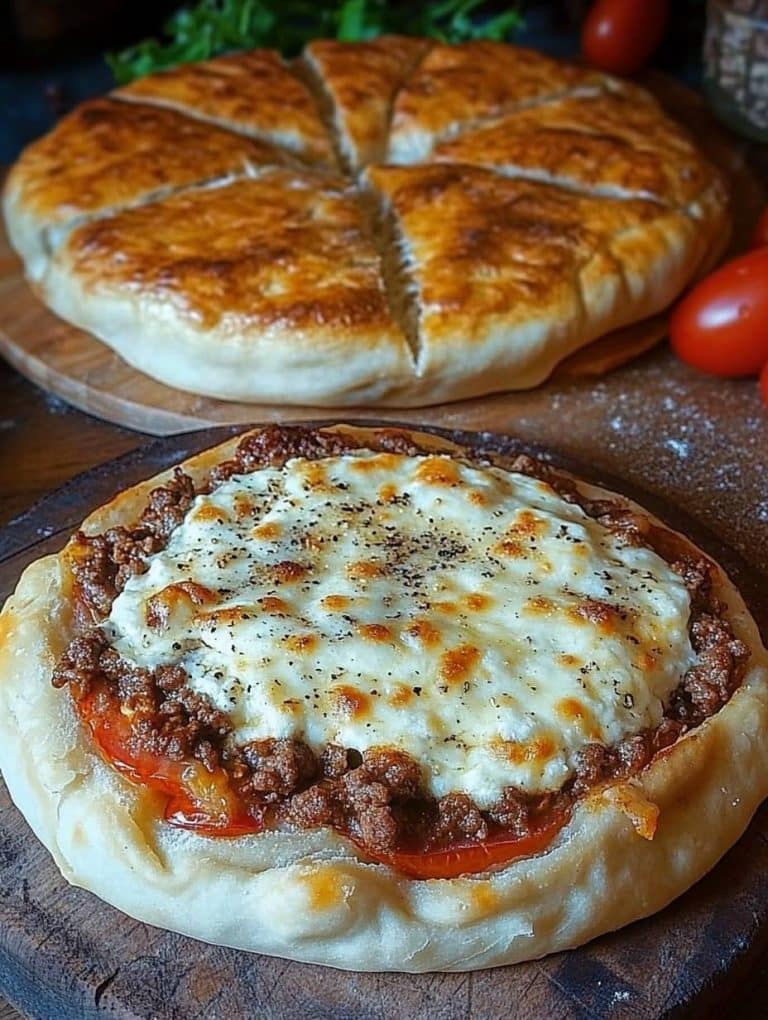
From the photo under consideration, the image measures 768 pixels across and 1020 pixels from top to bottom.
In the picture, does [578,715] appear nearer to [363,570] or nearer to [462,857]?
[462,857]

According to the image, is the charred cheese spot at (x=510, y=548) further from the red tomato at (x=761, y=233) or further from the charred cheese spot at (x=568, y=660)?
the red tomato at (x=761, y=233)

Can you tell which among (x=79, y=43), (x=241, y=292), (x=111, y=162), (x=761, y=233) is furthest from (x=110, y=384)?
(x=79, y=43)

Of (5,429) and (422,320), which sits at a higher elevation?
(422,320)

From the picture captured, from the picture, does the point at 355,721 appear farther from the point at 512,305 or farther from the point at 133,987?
the point at 512,305

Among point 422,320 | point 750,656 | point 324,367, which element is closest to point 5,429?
point 324,367

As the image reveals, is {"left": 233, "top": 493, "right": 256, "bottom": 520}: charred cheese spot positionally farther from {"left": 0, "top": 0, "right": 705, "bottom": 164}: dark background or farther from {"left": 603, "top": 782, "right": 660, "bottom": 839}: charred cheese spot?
{"left": 0, "top": 0, "right": 705, "bottom": 164}: dark background
